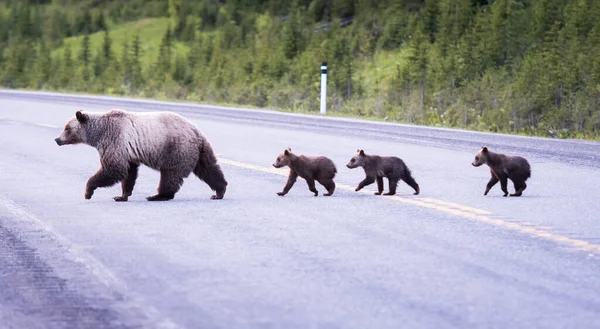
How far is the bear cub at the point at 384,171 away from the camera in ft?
41.7

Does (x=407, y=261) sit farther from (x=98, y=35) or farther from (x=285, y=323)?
(x=98, y=35)

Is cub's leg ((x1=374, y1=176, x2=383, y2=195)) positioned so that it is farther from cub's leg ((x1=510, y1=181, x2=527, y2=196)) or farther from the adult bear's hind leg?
the adult bear's hind leg

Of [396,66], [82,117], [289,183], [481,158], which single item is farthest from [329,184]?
[396,66]

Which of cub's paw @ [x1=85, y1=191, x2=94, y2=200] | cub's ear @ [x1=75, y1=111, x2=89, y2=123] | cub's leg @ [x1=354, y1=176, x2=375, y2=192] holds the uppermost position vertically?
cub's ear @ [x1=75, y1=111, x2=89, y2=123]

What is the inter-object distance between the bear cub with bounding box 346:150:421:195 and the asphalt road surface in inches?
6.9

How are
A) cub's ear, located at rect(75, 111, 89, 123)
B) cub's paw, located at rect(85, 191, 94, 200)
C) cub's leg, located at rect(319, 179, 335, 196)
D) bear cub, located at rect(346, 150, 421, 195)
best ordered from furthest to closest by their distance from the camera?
1. bear cub, located at rect(346, 150, 421, 195)
2. cub's leg, located at rect(319, 179, 335, 196)
3. cub's ear, located at rect(75, 111, 89, 123)
4. cub's paw, located at rect(85, 191, 94, 200)

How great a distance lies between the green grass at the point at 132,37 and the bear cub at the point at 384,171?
7696 centimetres

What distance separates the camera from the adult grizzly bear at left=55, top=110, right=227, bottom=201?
472 inches

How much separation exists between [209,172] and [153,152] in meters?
0.66

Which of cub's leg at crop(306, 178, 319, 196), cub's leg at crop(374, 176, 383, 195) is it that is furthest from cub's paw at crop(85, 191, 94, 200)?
cub's leg at crop(374, 176, 383, 195)

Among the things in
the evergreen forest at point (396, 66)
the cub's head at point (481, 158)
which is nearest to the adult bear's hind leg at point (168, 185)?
the cub's head at point (481, 158)

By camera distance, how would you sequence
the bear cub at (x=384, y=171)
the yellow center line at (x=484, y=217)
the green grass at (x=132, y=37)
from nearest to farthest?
the yellow center line at (x=484, y=217) → the bear cub at (x=384, y=171) → the green grass at (x=132, y=37)

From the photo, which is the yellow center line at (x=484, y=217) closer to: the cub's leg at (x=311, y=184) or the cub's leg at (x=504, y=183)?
the cub's leg at (x=311, y=184)

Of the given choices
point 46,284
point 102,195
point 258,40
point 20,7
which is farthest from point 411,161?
point 20,7
